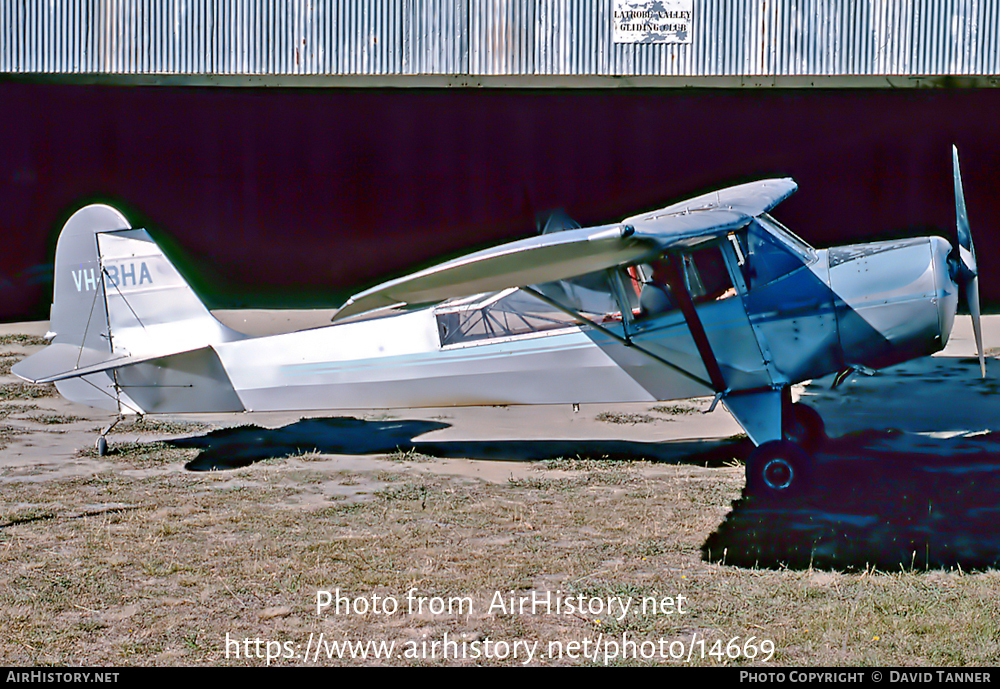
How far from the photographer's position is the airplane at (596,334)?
7.41m

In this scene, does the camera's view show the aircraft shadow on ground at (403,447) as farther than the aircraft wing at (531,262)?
Yes

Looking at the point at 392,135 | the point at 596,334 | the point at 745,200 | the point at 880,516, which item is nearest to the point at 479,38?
the point at 392,135

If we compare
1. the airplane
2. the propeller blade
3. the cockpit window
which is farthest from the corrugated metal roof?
the cockpit window

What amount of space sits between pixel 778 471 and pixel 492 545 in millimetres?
2297

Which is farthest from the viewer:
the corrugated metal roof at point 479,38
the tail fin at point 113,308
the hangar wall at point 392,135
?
the hangar wall at point 392,135

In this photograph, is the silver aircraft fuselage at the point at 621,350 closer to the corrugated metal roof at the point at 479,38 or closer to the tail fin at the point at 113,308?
the tail fin at the point at 113,308

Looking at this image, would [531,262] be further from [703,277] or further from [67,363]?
[67,363]

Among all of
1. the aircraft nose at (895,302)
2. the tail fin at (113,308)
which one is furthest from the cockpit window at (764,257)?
the tail fin at (113,308)

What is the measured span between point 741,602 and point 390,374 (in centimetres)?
397

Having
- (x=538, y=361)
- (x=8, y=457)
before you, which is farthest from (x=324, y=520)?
(x=8, y=457)

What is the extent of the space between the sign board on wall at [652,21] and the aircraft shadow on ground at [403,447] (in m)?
9.25

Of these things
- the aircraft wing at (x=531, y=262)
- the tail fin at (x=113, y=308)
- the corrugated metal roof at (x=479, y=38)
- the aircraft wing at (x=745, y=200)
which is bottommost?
the tail fin at (x=113, y=308)

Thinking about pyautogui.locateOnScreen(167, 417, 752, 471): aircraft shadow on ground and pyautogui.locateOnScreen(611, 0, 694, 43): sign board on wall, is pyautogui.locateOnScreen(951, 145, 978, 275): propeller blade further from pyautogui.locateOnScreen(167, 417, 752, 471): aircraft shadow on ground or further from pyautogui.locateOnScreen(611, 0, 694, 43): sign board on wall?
pyautogui.locateOnScreen(611, 0, 694, 43): sign board on wall

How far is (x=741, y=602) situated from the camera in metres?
5.26
